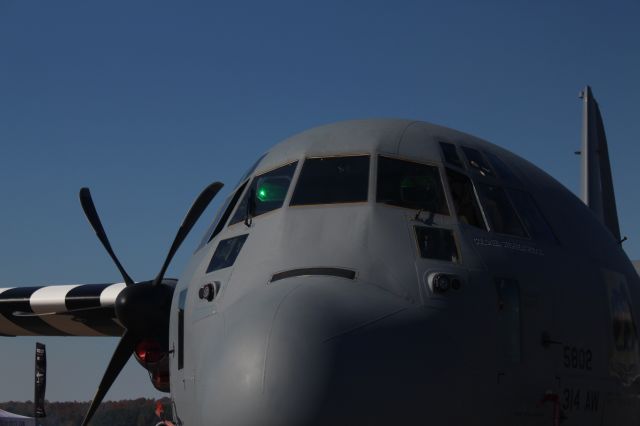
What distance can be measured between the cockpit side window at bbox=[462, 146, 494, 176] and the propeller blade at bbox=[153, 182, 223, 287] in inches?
239

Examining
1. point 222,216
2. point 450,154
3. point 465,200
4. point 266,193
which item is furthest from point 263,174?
point 465,200

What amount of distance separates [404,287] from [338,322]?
80 centimetres

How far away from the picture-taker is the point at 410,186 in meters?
8.02

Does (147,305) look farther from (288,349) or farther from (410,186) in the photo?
(288,349)

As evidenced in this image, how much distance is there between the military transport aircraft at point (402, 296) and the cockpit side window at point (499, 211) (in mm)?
18

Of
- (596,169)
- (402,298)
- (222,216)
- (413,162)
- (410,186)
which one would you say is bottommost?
(402,298)

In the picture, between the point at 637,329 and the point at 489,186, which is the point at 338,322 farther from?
the point at 637,329

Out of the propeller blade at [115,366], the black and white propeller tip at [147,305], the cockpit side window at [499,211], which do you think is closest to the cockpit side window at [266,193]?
the cockpit side window at [499,211]

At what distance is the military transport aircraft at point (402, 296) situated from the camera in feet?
20.1

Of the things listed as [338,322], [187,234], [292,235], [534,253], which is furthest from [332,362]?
[187,234]

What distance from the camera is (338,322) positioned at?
618 centimetres

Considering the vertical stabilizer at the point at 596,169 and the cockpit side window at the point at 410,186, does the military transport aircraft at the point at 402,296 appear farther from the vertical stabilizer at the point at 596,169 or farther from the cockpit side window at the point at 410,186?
the vertical stabilizer at the point at 596,169

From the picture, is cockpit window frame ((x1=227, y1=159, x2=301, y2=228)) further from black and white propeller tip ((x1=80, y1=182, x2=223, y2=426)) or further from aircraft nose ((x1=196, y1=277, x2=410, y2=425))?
black and white propeller tip ((x1=80, y1=182, x2=223, y2=426))

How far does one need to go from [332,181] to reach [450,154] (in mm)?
1243
